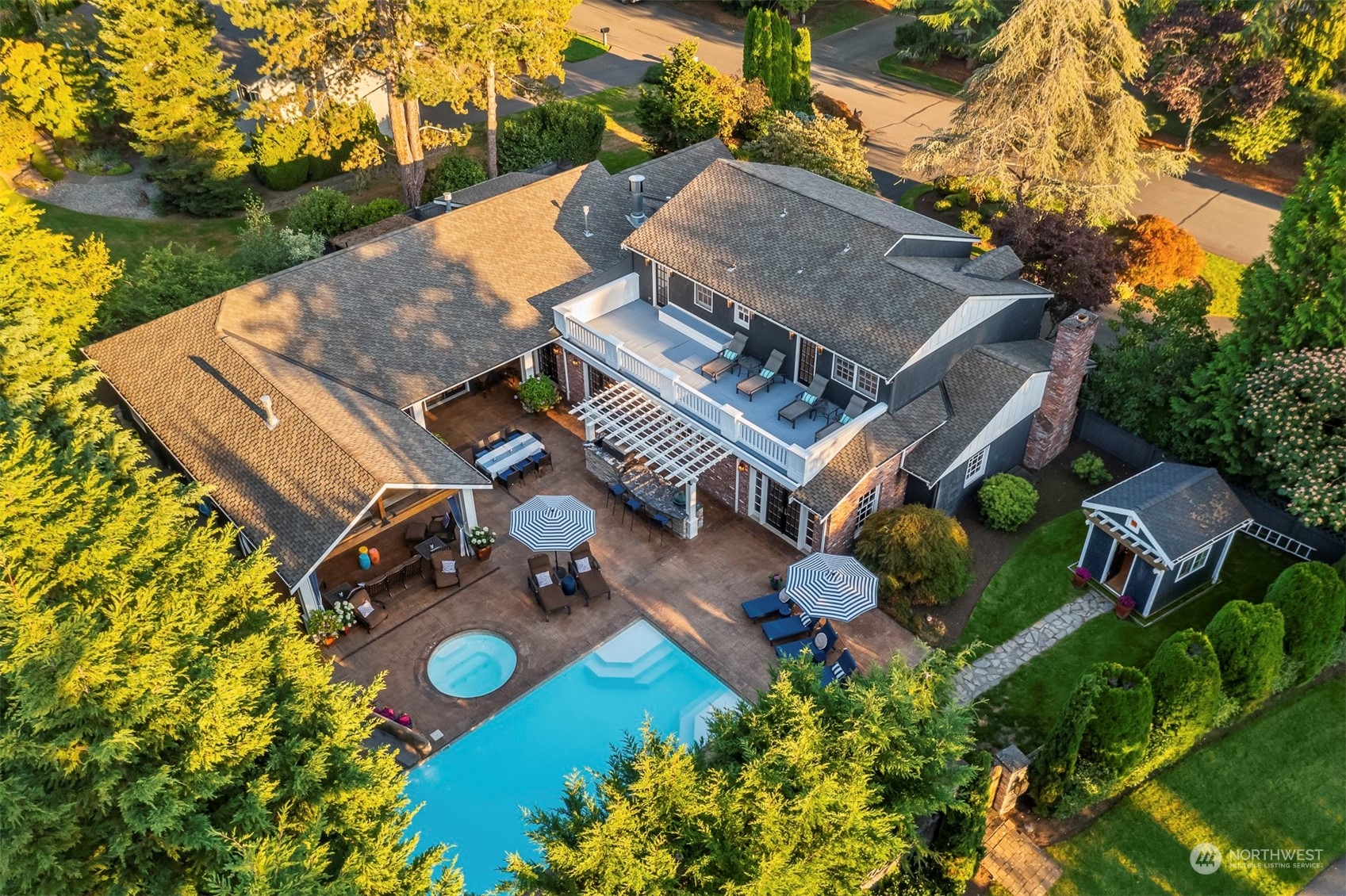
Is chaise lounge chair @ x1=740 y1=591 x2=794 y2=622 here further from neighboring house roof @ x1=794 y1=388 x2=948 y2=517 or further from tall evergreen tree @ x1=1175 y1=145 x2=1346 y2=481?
tall evergreen tree @ x1=1175 y1=145 x2=1346 y2=481

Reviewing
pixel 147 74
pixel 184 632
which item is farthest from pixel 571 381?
pixel 147 74

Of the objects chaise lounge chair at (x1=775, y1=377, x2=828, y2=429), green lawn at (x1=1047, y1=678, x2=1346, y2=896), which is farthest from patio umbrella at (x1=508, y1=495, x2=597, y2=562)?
green lawn at (x1=1047, y1=678, x2=1346, y2=896)

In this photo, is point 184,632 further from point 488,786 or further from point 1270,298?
point 1270,298

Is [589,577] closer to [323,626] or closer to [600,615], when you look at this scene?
[600,615]

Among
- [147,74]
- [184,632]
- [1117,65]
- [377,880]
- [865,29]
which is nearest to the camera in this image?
[377,880]

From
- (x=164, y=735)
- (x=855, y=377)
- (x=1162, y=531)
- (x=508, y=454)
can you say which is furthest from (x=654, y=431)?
(x=164, y=735)

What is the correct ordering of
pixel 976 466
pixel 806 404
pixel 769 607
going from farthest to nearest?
1. pixel 976 466
2. pixel 806 404
3. pixel 769 607
